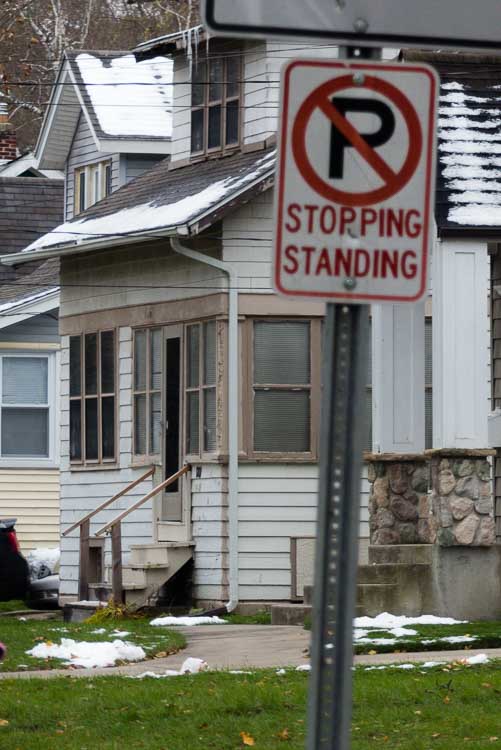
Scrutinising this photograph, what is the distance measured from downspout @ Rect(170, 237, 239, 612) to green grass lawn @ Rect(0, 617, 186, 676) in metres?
1.87

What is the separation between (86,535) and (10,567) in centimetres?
208

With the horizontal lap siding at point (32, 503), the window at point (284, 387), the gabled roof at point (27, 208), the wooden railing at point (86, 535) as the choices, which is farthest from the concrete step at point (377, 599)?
the gabled roof at point (27, 208)

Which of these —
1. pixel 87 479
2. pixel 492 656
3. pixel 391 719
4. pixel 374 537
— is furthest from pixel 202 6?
pixel 87 479

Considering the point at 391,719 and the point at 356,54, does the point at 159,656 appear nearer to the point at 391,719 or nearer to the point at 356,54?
the point at 391,719

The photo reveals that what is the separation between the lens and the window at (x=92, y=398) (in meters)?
21.7

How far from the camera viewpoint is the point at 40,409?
2697 centimetres

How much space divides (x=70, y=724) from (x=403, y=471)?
25.5 feet

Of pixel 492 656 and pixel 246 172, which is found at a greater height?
pixel 246 172

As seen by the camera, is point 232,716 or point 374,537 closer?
point 232,716

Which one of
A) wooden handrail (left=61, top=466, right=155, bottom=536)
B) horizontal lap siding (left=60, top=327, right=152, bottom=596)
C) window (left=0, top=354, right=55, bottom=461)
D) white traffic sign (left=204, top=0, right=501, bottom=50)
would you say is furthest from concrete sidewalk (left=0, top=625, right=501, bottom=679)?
window (left=0, top=354, right=55, bottom=461)

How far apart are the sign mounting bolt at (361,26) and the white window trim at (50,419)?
22723mm

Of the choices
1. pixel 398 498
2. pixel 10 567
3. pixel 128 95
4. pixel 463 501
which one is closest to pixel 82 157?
pixel 128 95

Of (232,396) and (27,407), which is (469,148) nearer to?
(232,396)

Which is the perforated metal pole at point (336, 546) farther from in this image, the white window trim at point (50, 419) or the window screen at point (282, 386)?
the white window trim at point (50, 419)
